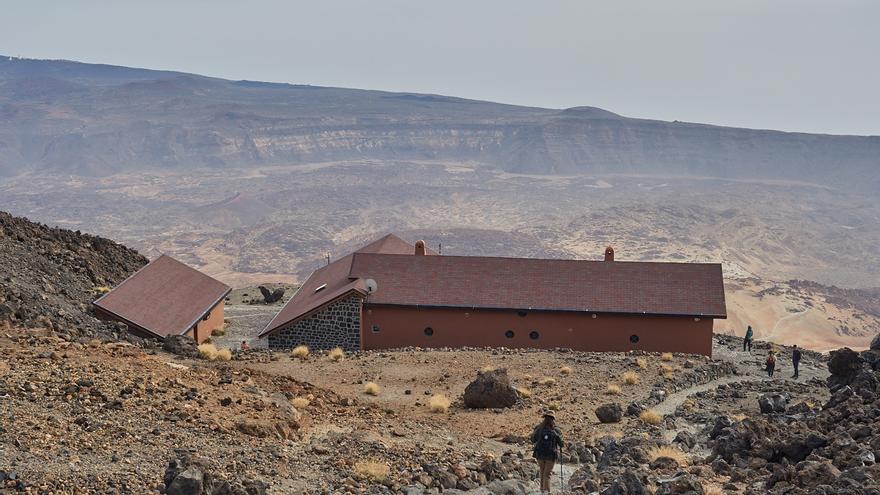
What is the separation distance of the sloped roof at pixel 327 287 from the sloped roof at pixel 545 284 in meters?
0.76

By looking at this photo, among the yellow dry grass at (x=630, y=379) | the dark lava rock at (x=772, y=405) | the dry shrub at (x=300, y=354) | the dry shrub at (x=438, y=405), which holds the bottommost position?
the dry shrub at (x=300, y=354)

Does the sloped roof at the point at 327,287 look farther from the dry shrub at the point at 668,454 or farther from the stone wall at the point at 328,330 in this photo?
the dry shrub at the point at 668,454

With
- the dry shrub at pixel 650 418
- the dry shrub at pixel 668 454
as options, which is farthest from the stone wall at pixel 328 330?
the dry shrub at pixel 668 454

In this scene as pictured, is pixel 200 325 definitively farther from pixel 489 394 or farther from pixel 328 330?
pixel 489 394

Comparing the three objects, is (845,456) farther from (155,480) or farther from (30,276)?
(30,276)

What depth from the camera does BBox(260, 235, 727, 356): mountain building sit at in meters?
35.5

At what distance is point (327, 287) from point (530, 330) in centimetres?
798

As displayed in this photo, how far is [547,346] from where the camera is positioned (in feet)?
118

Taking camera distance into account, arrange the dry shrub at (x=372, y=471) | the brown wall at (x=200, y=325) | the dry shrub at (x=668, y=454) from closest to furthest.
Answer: the dry shrub at (x=372, y=471) → the dry shrub at (x=668, y=454) → the brown wall at (x=200, y=325)

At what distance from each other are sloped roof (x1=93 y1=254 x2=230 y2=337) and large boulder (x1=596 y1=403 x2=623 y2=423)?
1563 cm

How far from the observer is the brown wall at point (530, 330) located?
1400 inches

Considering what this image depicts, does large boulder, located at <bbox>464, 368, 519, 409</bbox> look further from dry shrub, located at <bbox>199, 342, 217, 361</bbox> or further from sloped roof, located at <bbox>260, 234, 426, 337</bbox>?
sloped roof, located at <bbox>260, 234, 426, 337</bbox>

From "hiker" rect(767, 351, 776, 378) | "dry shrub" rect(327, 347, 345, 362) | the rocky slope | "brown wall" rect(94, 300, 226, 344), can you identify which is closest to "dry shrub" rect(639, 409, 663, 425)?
"dry shrub" rect(327, 347, 345, 362)

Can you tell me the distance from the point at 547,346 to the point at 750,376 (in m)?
7.26
